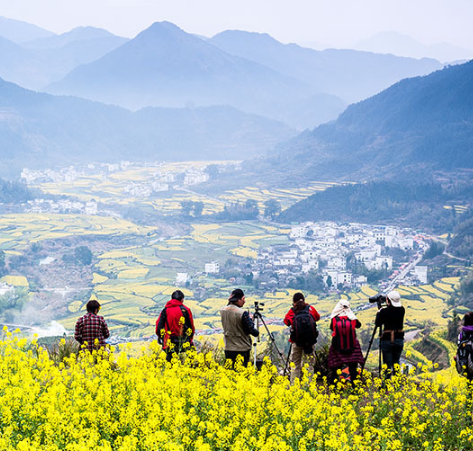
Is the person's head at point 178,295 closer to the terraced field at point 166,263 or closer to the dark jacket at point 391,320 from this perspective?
the dark jacket at point 391,320

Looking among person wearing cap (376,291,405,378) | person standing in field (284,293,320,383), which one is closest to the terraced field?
person wearing cap (376,291,405,378)

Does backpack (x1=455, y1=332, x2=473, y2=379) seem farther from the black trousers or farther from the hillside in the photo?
the hillside

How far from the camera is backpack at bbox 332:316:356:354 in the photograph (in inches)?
293

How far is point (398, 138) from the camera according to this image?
91750 millimetres

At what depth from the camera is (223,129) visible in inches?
6806

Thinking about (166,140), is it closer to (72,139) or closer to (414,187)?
(72,139)

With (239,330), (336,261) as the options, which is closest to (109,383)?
(239,330)

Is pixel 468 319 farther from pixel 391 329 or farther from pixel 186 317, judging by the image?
pixel 186 317

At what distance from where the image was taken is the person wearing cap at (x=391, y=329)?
7.62m

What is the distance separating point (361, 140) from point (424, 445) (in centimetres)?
9381

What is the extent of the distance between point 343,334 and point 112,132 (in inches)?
6136

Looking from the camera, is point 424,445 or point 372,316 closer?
point 424,445

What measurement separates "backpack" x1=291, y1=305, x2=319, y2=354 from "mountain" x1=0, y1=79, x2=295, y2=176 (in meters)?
112

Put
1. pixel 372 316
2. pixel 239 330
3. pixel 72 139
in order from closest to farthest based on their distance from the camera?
pixel 239 330 < pixel 372 316 < pixel 72 139
